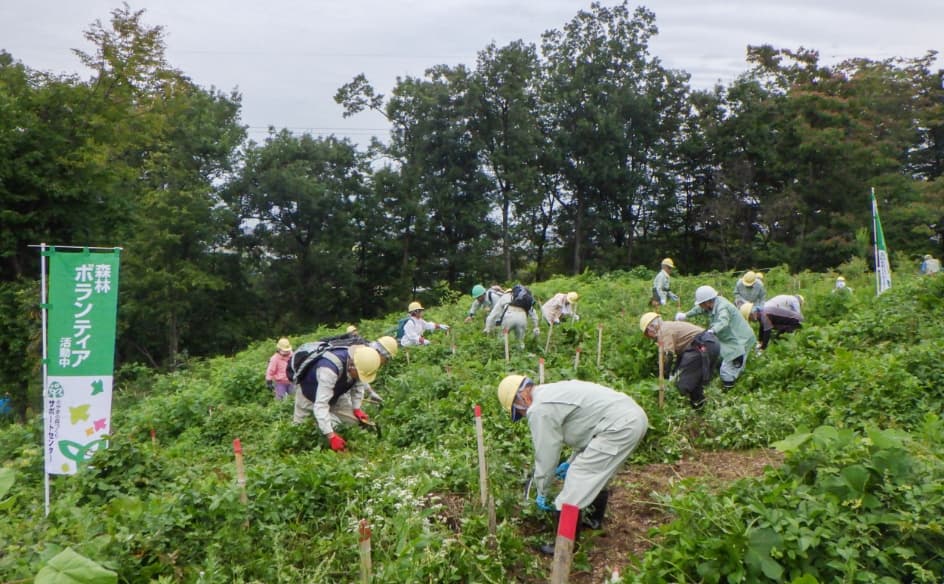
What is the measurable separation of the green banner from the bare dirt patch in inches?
206

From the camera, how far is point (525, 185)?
3108 cm

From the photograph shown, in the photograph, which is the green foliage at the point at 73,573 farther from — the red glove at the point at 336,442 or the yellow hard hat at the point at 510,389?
the red glove at the point at 336,442

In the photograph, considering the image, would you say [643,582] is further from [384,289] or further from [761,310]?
[384,289]

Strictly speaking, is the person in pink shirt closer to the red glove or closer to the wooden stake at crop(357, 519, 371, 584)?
the red glove

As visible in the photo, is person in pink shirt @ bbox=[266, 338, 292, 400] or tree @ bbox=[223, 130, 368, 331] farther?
tree @ bbox=[223, 130, 368, 331]

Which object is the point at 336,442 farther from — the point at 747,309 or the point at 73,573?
the point at 747,309

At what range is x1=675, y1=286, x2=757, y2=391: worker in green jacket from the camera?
A: 850cm

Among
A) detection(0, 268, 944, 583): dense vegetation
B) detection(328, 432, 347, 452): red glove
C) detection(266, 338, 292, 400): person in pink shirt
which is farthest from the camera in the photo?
detection(266, 338, 292, 400): person in pink shirt

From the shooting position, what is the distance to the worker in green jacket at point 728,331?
→ 8.50 metres

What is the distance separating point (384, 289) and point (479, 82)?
34.0 ft

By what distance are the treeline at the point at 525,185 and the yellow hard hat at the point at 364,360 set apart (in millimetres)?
21047

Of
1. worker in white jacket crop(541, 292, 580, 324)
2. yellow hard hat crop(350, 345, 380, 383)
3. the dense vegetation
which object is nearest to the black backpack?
yellow hard hat crop(350, 345, 380, 383)

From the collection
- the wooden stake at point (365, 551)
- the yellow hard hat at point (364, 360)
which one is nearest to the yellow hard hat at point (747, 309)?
the yellow hard hat at point (364, 360)

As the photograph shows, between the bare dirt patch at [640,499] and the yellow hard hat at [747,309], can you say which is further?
the yellow hard hat at [747,309]
